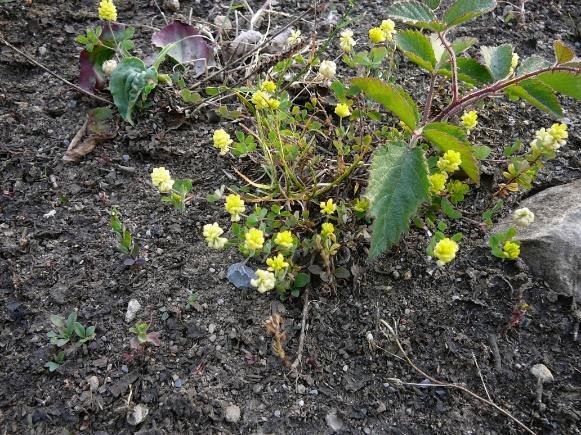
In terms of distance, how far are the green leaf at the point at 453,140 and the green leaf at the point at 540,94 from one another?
0.21m

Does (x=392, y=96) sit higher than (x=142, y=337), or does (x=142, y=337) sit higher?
(x=392, y=96)

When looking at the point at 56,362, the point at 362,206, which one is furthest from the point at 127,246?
the point at 362,206

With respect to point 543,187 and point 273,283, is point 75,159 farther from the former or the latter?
point 543,187

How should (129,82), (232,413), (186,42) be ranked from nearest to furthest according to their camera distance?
(232,413)
(129,82)
(186,42)

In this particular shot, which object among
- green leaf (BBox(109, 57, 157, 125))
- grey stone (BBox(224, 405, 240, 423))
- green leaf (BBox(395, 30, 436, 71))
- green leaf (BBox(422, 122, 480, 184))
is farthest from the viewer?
green leaf (BBox(109, 57, 157, 125))

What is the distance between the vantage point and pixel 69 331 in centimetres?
148

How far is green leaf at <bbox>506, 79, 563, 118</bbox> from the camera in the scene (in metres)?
1.51

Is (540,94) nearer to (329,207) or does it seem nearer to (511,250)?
(511,250)

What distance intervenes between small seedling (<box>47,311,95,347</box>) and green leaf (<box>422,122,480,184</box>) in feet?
3.34

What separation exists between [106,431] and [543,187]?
145cm

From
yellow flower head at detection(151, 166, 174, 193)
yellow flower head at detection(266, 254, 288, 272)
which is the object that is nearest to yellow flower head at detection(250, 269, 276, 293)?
yellow flower head at detection(266, 254, 288, 272)

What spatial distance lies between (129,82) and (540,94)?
4.09 ft

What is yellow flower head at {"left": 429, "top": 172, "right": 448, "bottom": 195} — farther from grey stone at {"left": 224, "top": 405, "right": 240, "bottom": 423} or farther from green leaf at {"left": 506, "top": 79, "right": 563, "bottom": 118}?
grey stone at {"left": 224, "top": 405, "right": 240, "bottom": 423}

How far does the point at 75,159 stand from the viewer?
1.87 meters
